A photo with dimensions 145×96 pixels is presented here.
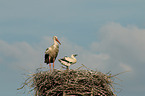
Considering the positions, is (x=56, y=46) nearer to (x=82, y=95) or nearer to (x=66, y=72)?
(x=66, y=72)

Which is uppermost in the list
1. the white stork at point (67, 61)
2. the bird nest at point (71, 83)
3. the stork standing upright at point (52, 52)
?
the stork standing upright at point (52, 52)

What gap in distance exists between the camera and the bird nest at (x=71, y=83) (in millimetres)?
6316

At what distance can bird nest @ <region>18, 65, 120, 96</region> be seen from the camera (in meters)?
6.32

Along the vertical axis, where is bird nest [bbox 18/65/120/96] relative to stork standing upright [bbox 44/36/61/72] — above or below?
below

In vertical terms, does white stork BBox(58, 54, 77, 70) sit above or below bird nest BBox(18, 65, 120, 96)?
above

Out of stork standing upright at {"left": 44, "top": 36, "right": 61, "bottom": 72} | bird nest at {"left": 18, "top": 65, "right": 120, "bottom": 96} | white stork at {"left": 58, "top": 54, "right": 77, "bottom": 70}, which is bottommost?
bird nest at {"left": 18, "top": 65, "right": 120, "bottom": 96}

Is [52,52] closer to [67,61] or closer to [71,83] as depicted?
[67,61]

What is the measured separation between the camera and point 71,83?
635 cm

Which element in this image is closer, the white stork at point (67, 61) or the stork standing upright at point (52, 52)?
the white stork at point (67, 61)

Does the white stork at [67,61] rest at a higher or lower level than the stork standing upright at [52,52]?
lower

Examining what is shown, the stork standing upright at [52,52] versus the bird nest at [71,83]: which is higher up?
the stork standing upright at [52,52]

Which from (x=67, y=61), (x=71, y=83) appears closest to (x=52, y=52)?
(x=67, y=61)

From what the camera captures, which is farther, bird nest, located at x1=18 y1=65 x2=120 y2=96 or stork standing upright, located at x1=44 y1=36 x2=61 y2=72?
stork standing upright, located at x1=44 y1=36 x2=61 y2=72

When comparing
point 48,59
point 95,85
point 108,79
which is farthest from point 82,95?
point 48,59
